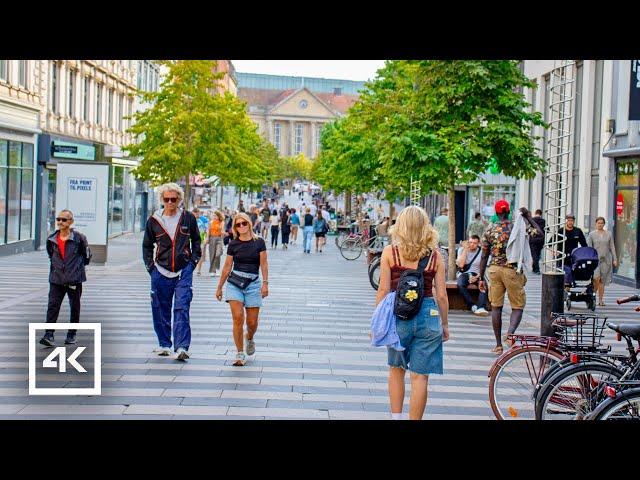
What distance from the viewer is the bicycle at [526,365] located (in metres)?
7.09

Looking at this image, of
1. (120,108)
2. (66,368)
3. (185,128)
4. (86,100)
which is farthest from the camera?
(120,108)

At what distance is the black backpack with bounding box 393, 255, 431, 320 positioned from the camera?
6828mm

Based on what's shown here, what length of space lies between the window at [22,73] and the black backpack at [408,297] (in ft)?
81.3

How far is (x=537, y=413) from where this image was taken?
6.99 m

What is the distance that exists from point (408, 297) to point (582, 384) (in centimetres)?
135

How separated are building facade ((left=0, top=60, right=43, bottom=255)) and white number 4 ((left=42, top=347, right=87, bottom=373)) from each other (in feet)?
57.5

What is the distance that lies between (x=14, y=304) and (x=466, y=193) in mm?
30727

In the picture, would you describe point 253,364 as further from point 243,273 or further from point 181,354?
point 243,273

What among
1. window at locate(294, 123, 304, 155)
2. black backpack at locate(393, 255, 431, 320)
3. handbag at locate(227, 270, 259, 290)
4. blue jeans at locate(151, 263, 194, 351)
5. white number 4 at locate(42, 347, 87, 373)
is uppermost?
window at locate(294, 123, 304, 155)

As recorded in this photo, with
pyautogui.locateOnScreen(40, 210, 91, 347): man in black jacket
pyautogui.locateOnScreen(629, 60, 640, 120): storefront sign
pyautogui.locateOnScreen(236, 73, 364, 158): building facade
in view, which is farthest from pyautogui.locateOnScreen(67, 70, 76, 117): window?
pyautogui.locateOnScreen(236, 73, 364, 158): building facade

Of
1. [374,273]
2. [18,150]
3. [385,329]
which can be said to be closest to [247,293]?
[385,329]

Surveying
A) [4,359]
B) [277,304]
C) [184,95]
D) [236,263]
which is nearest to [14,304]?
[277,304]

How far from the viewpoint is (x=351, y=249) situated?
33.4 m

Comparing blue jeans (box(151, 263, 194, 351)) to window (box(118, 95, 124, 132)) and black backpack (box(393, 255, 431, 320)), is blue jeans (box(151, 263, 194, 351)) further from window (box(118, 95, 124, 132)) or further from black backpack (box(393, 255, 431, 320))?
window (box(118, 95, 124, 132))
